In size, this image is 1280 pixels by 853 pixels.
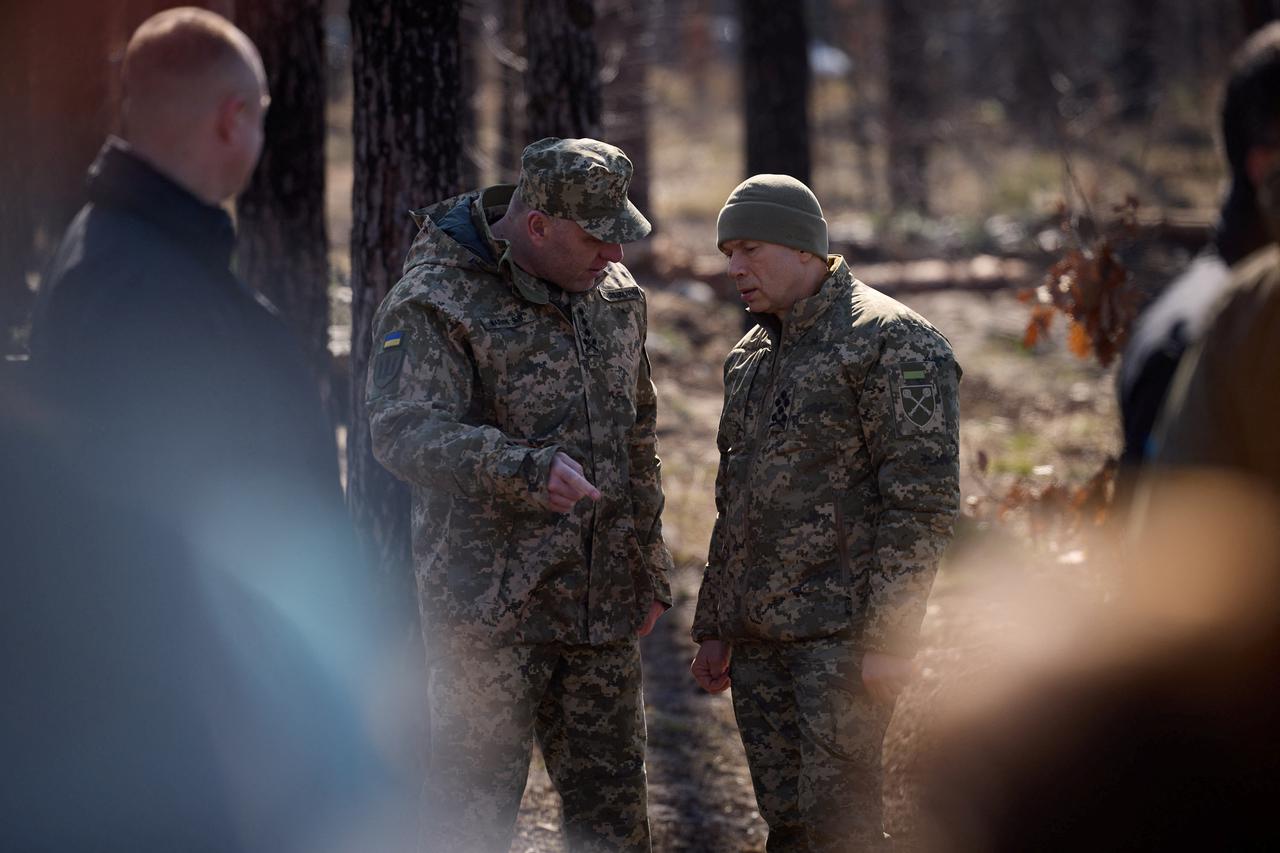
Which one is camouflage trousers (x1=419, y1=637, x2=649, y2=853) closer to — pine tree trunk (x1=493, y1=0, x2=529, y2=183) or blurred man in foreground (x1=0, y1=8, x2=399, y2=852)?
blurred man in foreground (x1=0, y1=8, x2=399, y2=852)

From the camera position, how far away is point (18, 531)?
2637 mm

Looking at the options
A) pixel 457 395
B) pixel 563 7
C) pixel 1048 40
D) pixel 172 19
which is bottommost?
pixel 457 395

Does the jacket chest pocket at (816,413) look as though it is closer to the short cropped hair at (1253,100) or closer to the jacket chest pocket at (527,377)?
the jacket chest pocket at (527,377)

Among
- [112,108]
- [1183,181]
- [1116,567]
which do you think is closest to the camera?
[1116,567]

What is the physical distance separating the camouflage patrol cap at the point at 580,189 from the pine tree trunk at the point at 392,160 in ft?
5.73

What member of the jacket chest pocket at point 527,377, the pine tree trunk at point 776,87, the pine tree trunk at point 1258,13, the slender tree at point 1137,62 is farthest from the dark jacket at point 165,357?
the slender tree at point 1137,62

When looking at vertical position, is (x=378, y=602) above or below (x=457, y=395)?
below

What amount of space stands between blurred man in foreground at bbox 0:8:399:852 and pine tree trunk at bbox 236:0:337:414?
356 centimetres

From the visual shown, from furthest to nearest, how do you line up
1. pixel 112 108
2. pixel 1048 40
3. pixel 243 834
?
pixel 1048 40
pixel 112 108
pixel 243 834

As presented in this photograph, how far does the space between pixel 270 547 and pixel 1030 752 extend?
1784mm

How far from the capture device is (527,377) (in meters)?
3.45

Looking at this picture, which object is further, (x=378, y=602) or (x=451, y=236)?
(x=378, y=602)

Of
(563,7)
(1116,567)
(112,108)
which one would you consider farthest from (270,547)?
(112,108)

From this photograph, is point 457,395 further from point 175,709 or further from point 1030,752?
point 1030,752
